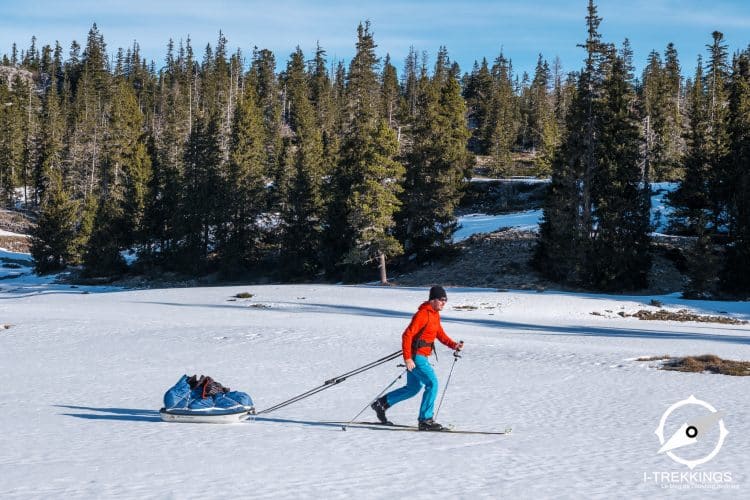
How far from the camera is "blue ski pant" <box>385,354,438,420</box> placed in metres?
10.2

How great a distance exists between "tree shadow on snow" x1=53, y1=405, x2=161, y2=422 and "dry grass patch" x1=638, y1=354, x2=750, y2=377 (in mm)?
12880

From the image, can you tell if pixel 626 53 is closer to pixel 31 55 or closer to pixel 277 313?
pixel 277 313

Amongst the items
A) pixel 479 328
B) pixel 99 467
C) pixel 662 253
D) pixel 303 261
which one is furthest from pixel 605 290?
pixel 99 467

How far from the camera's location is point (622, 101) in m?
40.4

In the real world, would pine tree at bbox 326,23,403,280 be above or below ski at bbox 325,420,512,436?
above

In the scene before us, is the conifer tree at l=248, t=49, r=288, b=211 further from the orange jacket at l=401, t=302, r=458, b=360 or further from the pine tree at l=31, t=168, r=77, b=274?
the orange jacket at l=401, t=302, r=458, b=360

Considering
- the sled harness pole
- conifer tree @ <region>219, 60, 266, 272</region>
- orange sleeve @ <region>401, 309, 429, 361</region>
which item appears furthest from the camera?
conifer tree @ <region>219, 60, 266, 272</region>

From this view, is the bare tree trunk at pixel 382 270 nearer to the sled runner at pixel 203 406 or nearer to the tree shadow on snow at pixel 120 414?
the tree shadow on snow at pixel 120 414

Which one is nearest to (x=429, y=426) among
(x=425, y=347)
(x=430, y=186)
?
(x=425, y=347)

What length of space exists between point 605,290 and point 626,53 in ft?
280

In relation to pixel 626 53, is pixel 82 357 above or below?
below

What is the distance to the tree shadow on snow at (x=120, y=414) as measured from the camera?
1162cm

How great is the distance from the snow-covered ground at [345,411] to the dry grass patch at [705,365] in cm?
55

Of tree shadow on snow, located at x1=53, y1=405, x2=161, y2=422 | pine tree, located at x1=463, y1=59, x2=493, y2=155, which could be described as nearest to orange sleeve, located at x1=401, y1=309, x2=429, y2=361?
tree shadow on snow, located at x1=53, y1=405, x2=161, y2=422
